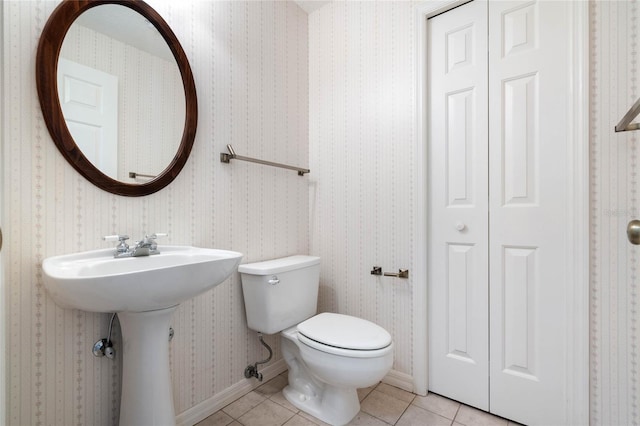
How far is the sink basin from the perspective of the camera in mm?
800

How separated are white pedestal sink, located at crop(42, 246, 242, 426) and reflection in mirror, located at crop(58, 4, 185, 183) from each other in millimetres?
358

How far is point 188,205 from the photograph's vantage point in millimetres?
1395

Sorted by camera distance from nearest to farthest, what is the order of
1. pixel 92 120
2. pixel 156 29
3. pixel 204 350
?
pixel 92 120, pixel 156 29, pixel 204 350

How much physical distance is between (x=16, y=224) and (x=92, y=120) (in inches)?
17.0

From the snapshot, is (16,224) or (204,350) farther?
(204,350)

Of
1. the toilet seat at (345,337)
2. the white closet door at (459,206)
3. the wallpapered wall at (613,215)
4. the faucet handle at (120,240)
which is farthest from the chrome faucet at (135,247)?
the wallpapered wall at (613,215)

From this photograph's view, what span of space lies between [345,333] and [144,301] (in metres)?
0.84

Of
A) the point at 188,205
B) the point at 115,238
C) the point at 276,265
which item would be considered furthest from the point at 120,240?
the point at 276,265

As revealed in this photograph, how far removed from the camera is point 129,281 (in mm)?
819

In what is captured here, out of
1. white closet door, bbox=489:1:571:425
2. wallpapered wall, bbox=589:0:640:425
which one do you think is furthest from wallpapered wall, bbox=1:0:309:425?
wallpapered wall, bbox=589:0:640:425

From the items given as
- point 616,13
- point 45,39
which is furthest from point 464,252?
point 45,39

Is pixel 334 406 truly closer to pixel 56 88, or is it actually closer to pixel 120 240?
pixel 120 240

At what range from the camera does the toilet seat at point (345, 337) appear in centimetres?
123

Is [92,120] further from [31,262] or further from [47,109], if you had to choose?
[31,262]
